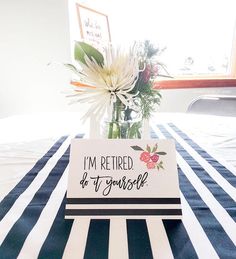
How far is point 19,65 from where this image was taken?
6.91 ft

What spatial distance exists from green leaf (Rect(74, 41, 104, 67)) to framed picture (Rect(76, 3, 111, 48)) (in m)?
1.67

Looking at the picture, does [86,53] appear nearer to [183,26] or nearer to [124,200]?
[124,200]

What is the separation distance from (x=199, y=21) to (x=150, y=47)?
208cm

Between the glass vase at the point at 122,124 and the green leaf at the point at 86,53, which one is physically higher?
the green leaf at the point at 86,53

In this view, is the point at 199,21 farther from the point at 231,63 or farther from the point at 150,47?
the point at 150,47

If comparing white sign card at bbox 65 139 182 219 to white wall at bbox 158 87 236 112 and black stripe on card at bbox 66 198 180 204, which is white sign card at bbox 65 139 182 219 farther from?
white wall at bbox 158 87 236 112

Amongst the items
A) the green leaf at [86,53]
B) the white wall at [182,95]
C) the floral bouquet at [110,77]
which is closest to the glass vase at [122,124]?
the floral bouquet at [110,77]

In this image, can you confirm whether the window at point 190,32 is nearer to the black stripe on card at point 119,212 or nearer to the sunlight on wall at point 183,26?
the sunlight on wall at point 183,26

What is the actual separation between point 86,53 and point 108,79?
73 millimetres

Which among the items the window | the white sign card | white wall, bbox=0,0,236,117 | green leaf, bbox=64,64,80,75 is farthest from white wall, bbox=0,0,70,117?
the white sign card

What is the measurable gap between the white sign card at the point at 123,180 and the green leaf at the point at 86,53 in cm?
17

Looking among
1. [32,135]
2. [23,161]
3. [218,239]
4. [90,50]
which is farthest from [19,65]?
[218,239]

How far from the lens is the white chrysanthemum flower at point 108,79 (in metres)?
0.53

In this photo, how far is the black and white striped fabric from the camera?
383 millimetres
